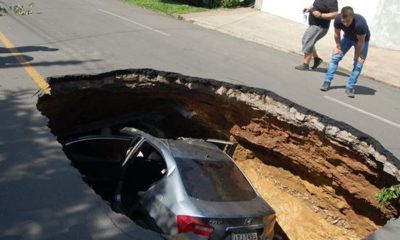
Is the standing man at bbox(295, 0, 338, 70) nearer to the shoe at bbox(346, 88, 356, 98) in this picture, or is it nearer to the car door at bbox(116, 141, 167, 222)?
the shoe at bbox(346, 88, 356, 98)

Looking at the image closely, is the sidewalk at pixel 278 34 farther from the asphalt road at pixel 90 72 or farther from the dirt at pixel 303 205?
the dirt at pixel 303 205

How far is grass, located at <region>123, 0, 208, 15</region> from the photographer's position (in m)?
18.8

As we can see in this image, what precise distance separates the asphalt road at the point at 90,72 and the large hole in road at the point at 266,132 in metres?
0.61

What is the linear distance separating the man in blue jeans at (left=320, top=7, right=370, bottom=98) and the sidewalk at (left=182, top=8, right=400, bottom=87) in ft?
10.4

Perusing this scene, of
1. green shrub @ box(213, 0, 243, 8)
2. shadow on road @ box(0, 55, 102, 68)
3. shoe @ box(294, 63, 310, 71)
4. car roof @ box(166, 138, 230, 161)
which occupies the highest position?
green shrub @ box(213, 0, 243, 8)

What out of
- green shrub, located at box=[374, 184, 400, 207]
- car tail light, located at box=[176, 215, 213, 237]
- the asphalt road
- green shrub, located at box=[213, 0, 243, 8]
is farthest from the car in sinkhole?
green shrub, located at box=[213, 0, 243, 8]

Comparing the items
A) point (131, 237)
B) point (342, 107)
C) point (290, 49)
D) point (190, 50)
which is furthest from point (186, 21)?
point (131, 237)

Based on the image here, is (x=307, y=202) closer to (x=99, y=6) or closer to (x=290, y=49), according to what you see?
(x=290, y=49)

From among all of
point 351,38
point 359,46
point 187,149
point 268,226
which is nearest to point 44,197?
point 187,149

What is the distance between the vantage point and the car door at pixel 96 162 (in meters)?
6.79

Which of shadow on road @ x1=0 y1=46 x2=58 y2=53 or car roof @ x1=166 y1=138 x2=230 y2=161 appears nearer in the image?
car roof @ x1=166 y1=138 x2=230 y2=161

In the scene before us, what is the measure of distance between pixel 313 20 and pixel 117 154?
6.31 meters

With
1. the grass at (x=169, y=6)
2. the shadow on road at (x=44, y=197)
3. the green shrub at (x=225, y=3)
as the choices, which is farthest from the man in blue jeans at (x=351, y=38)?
the green shrub at (x=225, y=3)

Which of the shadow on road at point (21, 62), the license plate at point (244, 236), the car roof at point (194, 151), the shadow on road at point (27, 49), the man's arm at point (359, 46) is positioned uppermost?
the man's arm at point (359, 46)
